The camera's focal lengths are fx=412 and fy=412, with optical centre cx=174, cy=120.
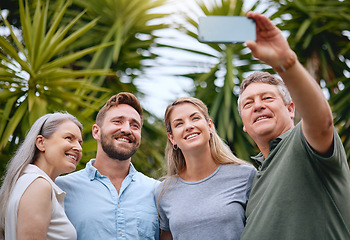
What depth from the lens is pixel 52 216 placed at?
1.89 meters

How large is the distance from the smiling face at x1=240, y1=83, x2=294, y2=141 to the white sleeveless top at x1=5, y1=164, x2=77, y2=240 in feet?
3.19

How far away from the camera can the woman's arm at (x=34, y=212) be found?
175cm

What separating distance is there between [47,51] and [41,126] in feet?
6.09

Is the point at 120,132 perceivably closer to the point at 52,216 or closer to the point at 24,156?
the point at 24,156

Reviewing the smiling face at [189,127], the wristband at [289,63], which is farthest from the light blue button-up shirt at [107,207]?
the wristband at [289,63]

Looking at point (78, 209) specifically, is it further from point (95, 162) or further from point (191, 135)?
point (191, 135)

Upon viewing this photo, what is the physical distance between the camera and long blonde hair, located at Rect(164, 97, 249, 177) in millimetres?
2378

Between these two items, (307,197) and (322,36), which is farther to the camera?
(322,36)

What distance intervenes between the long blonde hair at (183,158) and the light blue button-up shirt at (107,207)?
21cm

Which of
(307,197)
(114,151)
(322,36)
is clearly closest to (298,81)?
(307,197)

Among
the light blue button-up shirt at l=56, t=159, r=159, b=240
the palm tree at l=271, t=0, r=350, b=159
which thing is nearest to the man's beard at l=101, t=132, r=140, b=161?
the light blue button-up shirt at l=56, t=159, r=159, b=240

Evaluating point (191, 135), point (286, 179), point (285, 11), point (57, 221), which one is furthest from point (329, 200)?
point (285, 11)

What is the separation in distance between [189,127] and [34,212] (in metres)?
0.95

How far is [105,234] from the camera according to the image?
7.09ft
